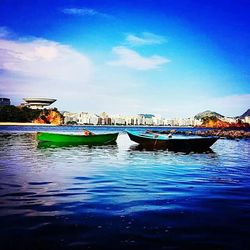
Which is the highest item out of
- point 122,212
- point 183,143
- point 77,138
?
point 183,143

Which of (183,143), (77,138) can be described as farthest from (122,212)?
(77,138)

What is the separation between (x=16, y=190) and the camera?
12.8 m

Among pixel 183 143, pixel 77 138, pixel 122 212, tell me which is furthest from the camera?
pixel 77 138

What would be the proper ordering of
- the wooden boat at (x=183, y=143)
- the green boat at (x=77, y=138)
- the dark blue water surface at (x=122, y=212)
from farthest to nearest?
the green boat at (x=77, y=138), the wooden boat at (x=183, y=143), the dark blue water surface at (x=122, y=212)

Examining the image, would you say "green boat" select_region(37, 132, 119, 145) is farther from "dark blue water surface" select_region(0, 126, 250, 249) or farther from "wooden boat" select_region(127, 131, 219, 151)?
"dark blue water surface" select_region(0, 126, 250, 249)

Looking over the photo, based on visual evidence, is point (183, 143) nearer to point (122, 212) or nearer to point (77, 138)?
point (77, 138)

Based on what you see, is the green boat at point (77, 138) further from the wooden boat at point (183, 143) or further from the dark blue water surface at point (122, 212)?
the dark blue water surface at point (122, 212)

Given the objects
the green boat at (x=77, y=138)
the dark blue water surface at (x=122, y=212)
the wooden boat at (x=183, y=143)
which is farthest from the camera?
the green boat at (x=77, y=138)

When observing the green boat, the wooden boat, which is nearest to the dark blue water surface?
the wooden boat

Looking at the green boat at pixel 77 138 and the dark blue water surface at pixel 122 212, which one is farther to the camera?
the green boat at pixel 77 138

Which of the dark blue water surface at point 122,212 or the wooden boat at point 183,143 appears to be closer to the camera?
the dark blue water surface at point 122,212

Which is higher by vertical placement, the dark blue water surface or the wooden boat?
the wooden boat

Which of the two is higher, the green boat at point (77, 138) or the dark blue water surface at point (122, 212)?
the green boat at point (77, 138)

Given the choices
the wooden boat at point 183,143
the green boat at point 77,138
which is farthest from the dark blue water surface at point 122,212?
the green boat at point 77,138
